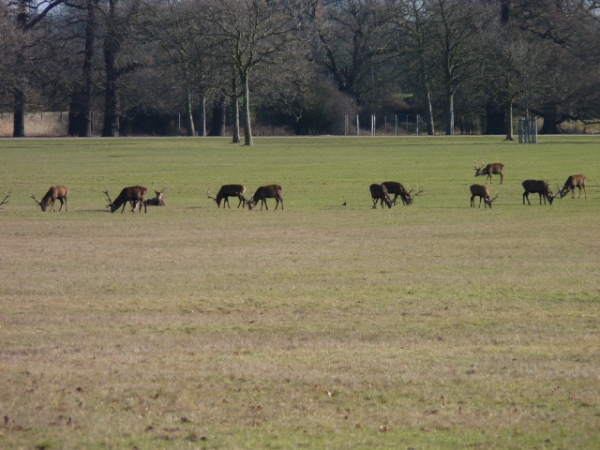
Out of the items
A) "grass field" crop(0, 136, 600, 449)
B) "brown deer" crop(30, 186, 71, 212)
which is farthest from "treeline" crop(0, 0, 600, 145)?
"grass field" crop(0, 136, 600, 449)

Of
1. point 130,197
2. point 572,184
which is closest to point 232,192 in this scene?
point 130,197

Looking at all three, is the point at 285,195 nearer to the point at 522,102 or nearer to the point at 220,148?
the point at 220,148

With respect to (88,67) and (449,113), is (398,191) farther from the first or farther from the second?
(88,67)

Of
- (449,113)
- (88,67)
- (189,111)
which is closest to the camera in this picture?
(189,111)

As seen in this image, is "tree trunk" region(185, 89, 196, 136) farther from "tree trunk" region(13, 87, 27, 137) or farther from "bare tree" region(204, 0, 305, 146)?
"tree trunk" region(13, 87, 27, 137)

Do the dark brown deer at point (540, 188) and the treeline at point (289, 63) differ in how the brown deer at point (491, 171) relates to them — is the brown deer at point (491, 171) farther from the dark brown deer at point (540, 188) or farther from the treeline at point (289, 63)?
the treeline at point (289, 63)

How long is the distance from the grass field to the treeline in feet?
142

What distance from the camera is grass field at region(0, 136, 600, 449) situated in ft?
26.7

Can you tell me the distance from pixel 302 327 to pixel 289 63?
6397 cm

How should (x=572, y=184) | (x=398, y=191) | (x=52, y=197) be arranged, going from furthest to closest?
(x=572, y=184)
(x=398, y=191)
(x=52, y=197)

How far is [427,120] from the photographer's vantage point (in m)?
87.1

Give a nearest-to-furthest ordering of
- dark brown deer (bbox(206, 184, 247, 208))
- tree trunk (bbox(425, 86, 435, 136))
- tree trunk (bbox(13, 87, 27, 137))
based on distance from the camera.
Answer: dark brown deer (bbox(206, 184, 247, 208)) → tree trunk (bbox(13, 87, 27, 137)) → tree trunk (bbox(425, 86, 435, 136))

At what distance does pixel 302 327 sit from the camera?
13094 millimetres

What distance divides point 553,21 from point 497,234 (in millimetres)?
62794
